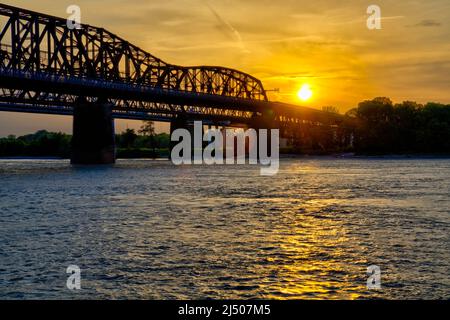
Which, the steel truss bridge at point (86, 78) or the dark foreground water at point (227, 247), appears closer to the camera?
the dark foreground water at point (227, 247)

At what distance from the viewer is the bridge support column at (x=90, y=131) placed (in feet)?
378

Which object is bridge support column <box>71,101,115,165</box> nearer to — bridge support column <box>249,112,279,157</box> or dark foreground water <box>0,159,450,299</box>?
bridge support column <box>249,112,279,157</box>

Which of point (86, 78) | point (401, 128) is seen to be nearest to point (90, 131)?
point (86, 78)

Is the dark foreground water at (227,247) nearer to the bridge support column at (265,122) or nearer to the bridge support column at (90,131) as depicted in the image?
the bridge support column at (90,131)

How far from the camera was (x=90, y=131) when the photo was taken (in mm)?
115875

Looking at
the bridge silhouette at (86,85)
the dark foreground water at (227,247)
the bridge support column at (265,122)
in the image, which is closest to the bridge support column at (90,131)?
the bridge silhouette at (86,85)

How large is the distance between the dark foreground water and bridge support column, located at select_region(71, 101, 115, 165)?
7667 centimetres

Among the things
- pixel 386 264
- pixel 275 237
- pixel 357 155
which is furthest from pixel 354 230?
pixel 357 155

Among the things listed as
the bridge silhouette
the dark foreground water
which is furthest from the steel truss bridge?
the dark foreground water

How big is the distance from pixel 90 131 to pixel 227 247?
3835 inches

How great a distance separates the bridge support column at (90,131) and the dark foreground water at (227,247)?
76.7 m

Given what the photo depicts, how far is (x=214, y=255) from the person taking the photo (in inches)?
794

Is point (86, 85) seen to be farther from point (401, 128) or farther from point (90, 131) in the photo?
point (401, 128)

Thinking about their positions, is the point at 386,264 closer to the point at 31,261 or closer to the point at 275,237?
the point at 275,237
